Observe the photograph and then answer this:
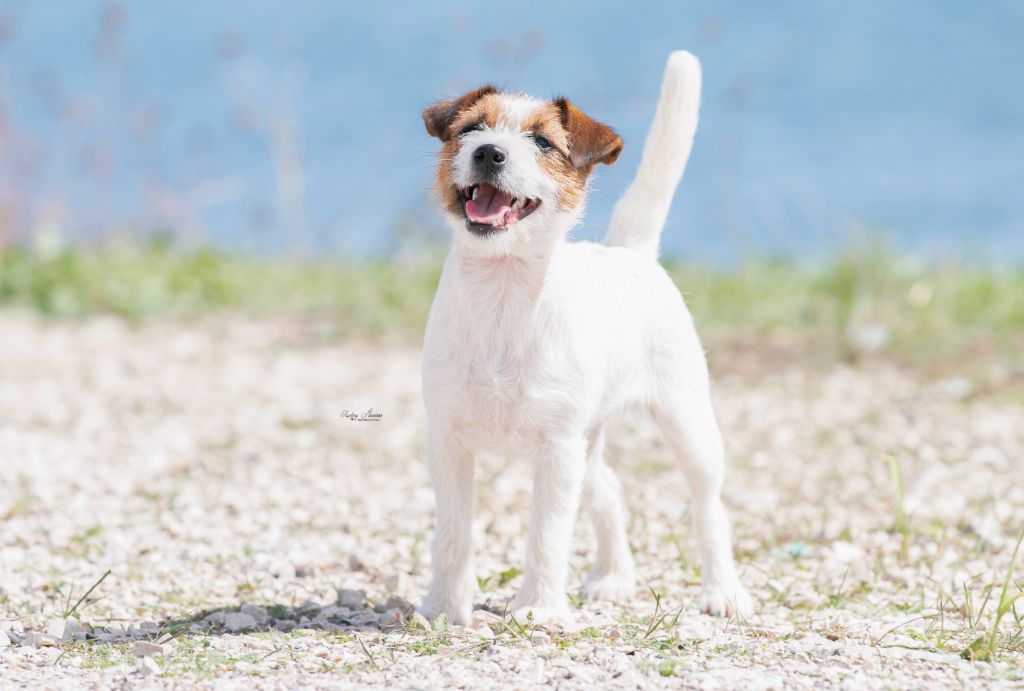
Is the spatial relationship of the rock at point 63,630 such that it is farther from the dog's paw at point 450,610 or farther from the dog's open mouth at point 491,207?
the dog's open mouth at point 491,207

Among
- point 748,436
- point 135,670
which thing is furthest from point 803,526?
point 135,670

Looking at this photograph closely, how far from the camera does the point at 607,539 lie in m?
4.22

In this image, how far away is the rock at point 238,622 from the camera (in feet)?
12.1

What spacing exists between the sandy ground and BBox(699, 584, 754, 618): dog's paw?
5 centimetres

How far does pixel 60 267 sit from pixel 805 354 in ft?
19.1

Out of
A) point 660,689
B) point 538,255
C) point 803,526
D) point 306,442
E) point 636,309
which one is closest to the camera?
point 660,689

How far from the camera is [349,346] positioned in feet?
28.8

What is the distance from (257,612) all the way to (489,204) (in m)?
1.46

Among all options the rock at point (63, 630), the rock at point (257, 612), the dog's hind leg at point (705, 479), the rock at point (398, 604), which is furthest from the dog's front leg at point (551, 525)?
the rock at point (63, 630)

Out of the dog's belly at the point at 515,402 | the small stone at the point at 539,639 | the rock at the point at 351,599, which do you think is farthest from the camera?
the rock at the point at 351,599

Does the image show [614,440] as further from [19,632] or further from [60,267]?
[60,267]

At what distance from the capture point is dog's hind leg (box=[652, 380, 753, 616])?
3.99 meters

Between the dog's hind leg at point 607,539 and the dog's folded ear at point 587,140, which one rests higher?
the dog's folded ear at point 587,140

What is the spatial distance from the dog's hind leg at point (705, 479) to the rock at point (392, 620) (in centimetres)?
100
